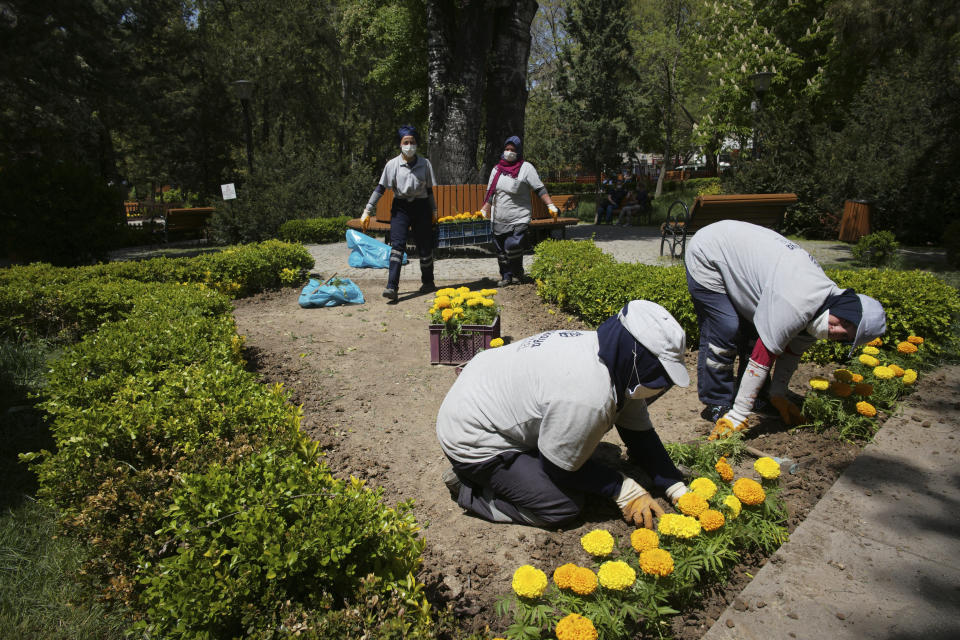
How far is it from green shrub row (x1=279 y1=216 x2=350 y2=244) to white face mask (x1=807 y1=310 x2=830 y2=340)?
13019mm

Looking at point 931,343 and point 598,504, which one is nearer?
point 598,504

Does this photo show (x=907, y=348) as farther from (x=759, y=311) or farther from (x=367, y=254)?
(x=367, y=254)

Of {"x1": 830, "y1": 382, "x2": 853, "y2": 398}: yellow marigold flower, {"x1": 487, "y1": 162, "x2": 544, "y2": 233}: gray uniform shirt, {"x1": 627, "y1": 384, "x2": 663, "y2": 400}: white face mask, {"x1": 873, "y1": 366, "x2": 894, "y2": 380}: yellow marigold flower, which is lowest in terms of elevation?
{"x1": 830, "y1": 382, "x2": 853, "y2": 398}: yellow marigold flower

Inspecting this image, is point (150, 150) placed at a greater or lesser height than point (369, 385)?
greater

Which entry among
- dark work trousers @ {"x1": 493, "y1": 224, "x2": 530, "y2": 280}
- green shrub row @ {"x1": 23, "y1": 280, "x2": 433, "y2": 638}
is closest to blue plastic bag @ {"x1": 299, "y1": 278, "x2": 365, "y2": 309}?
dark work trousers @ {"x1": 493, "y1": 224, "x2": 530, "y2": 280}

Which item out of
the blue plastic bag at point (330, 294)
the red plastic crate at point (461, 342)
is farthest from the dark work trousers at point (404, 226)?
the red plastic crate at point (461, 342)

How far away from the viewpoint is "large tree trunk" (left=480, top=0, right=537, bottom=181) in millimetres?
12320

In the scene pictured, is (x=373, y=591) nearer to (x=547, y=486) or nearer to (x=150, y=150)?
(x=547, y=486)

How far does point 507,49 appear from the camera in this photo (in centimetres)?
1246

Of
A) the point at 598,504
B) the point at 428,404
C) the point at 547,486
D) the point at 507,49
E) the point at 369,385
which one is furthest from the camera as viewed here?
the point at 507,49

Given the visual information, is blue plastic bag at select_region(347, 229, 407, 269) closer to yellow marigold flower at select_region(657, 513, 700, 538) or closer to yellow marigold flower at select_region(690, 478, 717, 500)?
yellow marigold flower at select_region(690, 478, 717, 500)

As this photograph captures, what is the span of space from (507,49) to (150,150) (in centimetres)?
2006

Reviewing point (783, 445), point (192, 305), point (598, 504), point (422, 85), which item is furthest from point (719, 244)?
point (422, 85)

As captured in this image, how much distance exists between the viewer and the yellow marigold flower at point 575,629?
5.81 ft
